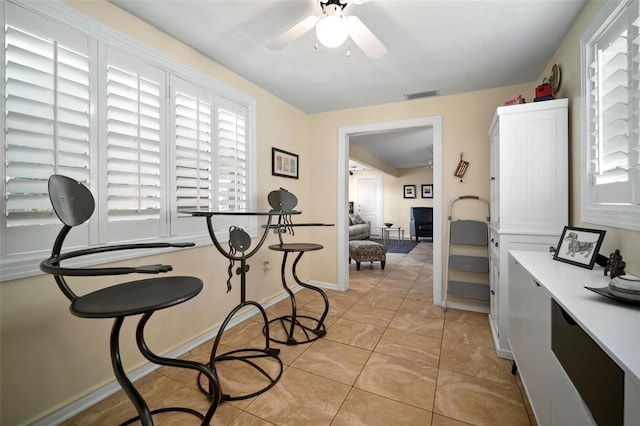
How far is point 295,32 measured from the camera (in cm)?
163

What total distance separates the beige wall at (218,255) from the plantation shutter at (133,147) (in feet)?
0.74

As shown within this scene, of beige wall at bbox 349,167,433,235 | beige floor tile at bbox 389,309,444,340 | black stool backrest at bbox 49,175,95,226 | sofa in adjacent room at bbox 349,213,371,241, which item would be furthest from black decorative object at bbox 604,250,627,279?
beige wall at bbox 349,167,433,235

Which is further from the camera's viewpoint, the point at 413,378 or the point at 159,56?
the point at 159,56

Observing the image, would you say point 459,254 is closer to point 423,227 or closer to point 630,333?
point 630,333

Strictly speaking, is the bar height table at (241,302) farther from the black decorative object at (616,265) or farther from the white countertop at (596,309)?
the black decorative object at (616,265)

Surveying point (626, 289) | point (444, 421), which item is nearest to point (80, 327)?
point (444, 421)

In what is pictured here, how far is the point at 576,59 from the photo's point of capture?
71.2 inches

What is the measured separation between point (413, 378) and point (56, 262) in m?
2.01

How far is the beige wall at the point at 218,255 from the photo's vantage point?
135 cm

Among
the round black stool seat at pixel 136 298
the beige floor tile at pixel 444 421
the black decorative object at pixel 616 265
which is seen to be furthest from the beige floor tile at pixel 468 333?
the round black stool seat at pixel 136 298

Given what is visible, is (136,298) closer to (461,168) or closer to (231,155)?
(231,155)

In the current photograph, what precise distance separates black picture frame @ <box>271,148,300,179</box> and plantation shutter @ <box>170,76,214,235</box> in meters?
0.87

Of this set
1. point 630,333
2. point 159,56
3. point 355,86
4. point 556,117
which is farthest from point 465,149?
point 159,56

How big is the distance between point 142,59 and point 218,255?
159cm
